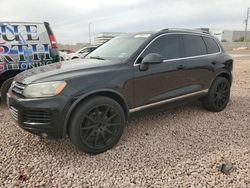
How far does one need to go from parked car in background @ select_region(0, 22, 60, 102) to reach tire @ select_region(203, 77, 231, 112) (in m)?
3.67

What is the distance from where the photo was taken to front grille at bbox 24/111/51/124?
2.79 m

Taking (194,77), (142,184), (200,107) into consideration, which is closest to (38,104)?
(142,184)

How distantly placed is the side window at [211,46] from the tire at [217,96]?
1.95 feet

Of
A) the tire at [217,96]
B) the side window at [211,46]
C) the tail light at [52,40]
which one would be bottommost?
the tire at [217,96]

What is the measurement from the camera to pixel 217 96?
187 inches

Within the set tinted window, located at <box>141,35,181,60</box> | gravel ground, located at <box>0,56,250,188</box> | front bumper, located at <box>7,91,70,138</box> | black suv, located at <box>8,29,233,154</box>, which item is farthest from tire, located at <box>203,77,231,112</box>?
front bumper, located at <box>7,91,70,138</box>

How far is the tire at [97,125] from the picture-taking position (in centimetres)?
293

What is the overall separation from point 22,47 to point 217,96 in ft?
14.4

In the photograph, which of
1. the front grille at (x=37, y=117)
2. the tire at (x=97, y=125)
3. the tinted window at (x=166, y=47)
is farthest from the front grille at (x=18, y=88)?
the tinted window at (x=166, y=47)

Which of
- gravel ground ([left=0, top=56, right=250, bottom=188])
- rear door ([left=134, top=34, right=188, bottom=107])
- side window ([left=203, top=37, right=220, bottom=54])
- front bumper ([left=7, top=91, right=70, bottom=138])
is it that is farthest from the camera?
side window ([left=203, top=37, right=220, bottom=54])

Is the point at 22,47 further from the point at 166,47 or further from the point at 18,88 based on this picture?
the point at 166,47

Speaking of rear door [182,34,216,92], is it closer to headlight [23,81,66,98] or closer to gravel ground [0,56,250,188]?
gravel ground [0,56,250,188]

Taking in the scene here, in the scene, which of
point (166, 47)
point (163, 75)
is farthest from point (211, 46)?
point (163, 75)

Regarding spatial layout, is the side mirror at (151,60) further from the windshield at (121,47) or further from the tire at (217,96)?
the tire at (217,96)
